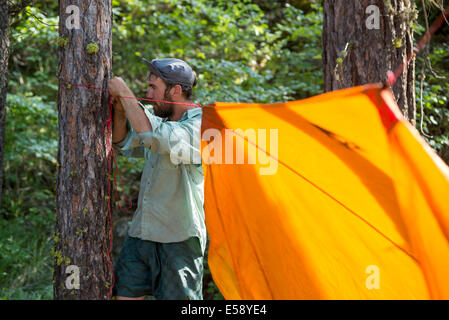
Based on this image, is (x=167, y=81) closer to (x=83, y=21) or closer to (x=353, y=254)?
(x=83, y=21)

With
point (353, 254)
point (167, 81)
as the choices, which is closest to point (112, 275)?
point (167, 81)

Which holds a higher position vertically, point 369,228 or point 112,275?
point 369,228

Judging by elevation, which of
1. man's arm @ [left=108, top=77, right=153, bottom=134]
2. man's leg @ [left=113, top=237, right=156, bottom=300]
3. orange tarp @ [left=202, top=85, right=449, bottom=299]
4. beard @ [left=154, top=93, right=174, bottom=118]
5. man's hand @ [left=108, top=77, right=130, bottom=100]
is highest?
man's hand @ [left=108, top=77, right=130, bottom=100]

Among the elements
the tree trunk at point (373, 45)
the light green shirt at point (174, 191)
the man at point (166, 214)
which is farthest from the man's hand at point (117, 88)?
the tree trunk at point (373, 45)

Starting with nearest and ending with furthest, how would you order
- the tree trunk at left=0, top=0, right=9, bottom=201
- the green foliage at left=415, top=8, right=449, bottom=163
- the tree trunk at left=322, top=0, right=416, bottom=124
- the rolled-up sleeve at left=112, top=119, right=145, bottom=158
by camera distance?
the rolled-up sleeve at left=112, top=119, right=145, bottom=158
the tree trunk at left=322, top=0, right=416, bottom=124
the tree trunk at left=0, top=0, right=9, bottom=201
the green foliage at left=415, top=8, right=449, bottom=163

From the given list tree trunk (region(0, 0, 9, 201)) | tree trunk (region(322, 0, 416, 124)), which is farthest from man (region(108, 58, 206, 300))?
tree trunk (region(0, 0, 9, 201))

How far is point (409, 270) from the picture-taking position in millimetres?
2514

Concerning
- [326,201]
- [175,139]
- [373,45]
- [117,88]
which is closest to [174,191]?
[175,139]

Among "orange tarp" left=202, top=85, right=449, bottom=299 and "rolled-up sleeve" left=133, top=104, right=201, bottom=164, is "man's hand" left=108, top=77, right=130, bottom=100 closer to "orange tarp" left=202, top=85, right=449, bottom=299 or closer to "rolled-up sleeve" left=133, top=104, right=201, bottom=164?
"rolled-up sleeve" left=133, top=104, right=201, bottom=164

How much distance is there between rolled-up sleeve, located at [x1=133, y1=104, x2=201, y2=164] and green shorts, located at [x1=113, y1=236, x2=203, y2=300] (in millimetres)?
565

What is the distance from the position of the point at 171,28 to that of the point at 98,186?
5.24m

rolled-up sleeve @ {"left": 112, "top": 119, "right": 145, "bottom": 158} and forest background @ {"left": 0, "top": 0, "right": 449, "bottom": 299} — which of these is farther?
forest background @ {"left": 0, "top": 0, "right": 449, "bottom": 299}

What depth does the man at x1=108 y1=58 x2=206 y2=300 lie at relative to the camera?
319 cm

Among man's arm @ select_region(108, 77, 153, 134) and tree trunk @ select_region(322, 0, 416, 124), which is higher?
tree trunk @ select_region(322, 0, 416, 124)
